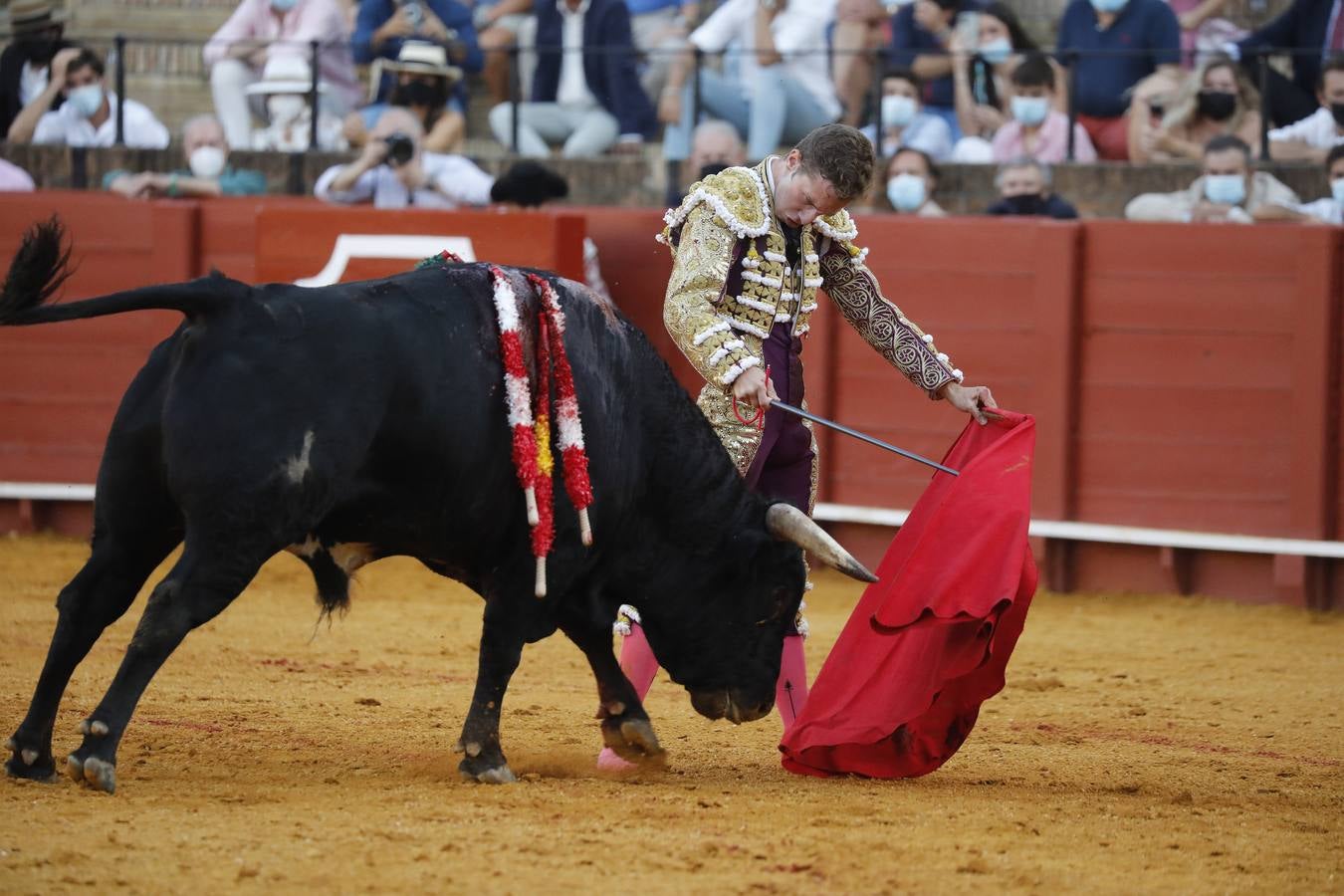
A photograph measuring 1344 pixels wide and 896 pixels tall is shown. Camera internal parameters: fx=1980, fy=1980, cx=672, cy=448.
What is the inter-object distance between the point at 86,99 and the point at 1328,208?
5487 mm

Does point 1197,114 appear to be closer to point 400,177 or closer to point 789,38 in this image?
point 789,38

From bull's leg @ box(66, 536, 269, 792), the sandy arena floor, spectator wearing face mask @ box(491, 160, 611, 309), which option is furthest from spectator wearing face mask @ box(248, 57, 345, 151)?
bull's leg @ box(66, 536, 269, 792)

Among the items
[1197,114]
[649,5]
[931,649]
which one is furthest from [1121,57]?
[931,649]

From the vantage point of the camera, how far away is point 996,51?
26.7 ft

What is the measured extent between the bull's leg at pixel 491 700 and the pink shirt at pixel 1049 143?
493cm

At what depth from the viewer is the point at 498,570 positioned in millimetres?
3762

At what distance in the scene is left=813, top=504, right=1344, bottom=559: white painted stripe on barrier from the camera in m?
6.70

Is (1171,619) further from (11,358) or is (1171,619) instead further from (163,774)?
(11,358)

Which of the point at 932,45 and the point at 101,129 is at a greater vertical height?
the point at 932,45

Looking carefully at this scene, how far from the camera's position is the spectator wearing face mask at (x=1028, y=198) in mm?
7324

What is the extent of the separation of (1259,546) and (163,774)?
4.24m

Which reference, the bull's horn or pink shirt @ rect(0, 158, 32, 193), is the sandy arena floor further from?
pink shirt @ rect(0, 158, 32, 193)

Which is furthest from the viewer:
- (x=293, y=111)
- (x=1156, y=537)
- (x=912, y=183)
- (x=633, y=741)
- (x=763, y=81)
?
(x=293, y=111)

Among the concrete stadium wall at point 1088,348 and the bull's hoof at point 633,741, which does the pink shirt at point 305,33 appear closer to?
the concrete stadium wall at point 1088,348
